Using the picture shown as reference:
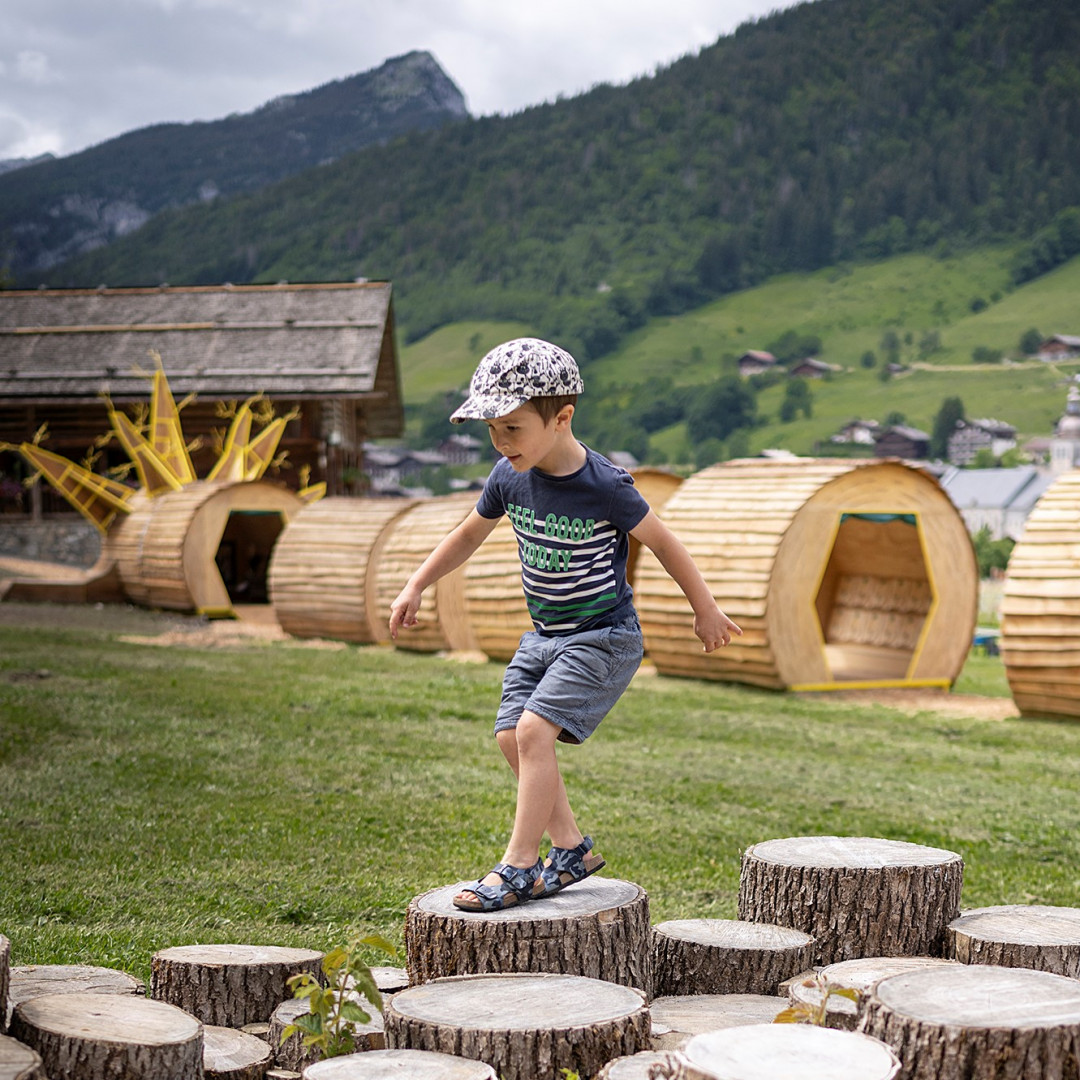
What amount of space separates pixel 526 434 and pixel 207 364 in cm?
2867

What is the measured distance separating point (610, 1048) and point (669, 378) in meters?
84.0

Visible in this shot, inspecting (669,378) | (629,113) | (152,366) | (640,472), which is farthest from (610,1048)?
(629,113)

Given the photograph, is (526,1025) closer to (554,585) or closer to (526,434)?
(554,585)

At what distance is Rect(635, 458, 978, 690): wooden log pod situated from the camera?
1179 centimetres

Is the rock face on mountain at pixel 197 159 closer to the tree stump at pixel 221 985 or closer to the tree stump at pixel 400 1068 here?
the tree stump at pixel 221 985

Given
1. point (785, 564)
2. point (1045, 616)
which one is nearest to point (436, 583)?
point (785, 564)

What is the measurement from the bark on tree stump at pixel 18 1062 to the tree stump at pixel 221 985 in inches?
34.2

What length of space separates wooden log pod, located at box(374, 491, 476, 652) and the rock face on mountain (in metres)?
94.2

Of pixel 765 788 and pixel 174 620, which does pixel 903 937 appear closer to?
pixel 765 788

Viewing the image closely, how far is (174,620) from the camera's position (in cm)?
1848

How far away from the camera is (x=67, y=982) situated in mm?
3326

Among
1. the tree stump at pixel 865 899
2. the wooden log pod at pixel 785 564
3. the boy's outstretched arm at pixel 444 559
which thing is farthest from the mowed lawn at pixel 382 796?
the boy's outstretched arm at pixel 444 559

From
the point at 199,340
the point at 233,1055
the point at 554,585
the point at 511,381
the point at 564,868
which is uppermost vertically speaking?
the point at 199,340

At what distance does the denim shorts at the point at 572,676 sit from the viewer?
3.32 meters
